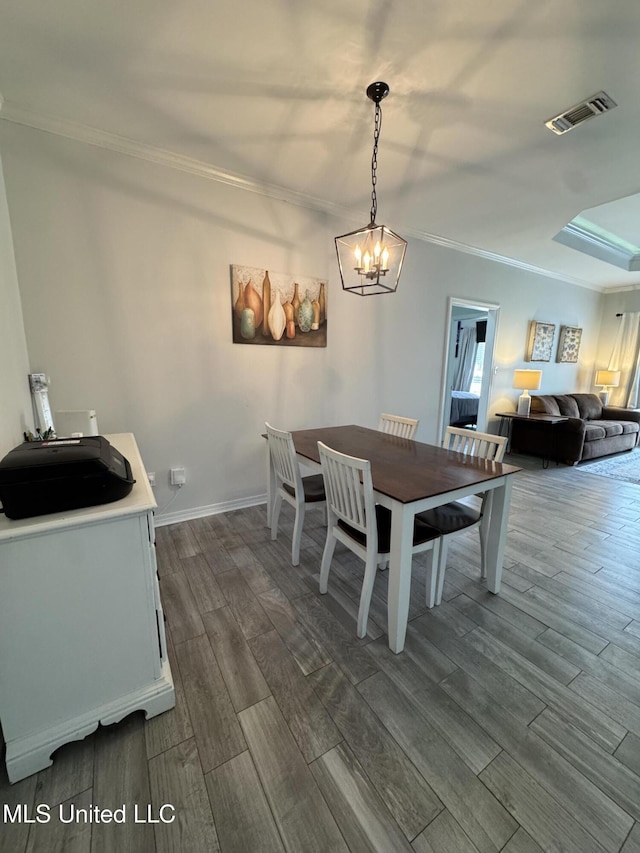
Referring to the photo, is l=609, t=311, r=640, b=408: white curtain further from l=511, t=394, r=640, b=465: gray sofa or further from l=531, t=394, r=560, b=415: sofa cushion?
l=531, t=394, r=560, b=415: sofa cushion

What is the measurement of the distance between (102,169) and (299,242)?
1465mm

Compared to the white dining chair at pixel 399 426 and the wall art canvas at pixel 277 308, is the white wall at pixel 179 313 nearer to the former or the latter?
the wall art canvas at pixel 277 308

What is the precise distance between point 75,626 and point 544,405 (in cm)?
587

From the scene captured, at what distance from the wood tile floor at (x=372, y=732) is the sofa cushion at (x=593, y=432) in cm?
306

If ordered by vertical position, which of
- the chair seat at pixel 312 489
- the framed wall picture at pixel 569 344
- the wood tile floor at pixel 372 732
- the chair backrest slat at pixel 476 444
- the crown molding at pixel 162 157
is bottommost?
the wood tile floor at pixel 372 732

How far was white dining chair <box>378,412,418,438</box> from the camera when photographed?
8.52 feet

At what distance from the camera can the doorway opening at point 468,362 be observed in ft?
14.2

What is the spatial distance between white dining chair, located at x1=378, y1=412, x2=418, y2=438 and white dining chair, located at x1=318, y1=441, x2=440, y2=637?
3.21 feet

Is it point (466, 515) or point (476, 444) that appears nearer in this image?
point (466, 515)

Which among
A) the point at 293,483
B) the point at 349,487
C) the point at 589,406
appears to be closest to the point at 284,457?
the point at 293,483

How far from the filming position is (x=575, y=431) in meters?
4.41

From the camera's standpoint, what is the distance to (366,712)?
1.27 m

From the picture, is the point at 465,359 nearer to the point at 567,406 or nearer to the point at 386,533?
the point at 567,406

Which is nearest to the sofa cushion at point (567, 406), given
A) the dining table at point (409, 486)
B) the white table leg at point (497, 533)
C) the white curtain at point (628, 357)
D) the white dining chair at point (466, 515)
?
the white curtain at point (628, 357)
